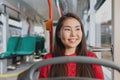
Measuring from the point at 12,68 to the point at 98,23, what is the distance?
105 inches

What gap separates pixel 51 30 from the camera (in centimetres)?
210

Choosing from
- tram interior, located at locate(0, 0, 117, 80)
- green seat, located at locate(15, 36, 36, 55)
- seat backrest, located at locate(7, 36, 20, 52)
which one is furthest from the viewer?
A: green seat, located at locate(15, 36, 36, 55)

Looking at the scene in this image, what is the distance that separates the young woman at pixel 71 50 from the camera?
4.95ft

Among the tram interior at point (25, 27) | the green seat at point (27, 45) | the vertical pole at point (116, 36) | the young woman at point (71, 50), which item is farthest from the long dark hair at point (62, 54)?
the green seat at point (27, 45)

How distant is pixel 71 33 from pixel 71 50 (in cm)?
14

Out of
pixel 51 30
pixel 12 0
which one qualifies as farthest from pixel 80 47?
pixel 12 0

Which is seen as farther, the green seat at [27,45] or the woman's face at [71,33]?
the green seat at [27,45]

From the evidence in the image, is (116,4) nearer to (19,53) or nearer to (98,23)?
(98,23)

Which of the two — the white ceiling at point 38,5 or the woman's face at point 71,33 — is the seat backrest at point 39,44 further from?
the woman's face at point 71,33

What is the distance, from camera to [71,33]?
5.02ft

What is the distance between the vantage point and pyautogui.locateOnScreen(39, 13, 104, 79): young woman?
151 cm

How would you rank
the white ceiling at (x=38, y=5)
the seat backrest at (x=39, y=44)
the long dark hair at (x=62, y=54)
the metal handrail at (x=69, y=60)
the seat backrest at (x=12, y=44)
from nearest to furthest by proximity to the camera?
the metal handrail at (x=69, y=60), the long dark hair at (x=62, y=54), the white ceiling at (x=38, y=5), the seat backrest at (x=12, y=44), the seat backrest at (x=39, y=44)

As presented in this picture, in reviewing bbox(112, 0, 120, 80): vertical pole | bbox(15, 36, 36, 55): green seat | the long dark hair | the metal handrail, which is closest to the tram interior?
bbox(15, 36, 36, 55): green seat

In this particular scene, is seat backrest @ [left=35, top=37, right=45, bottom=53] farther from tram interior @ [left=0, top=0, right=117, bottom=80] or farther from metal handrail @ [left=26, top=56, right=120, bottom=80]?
metal handrail @ [left=26, top=56, right=120, bottom=80]
